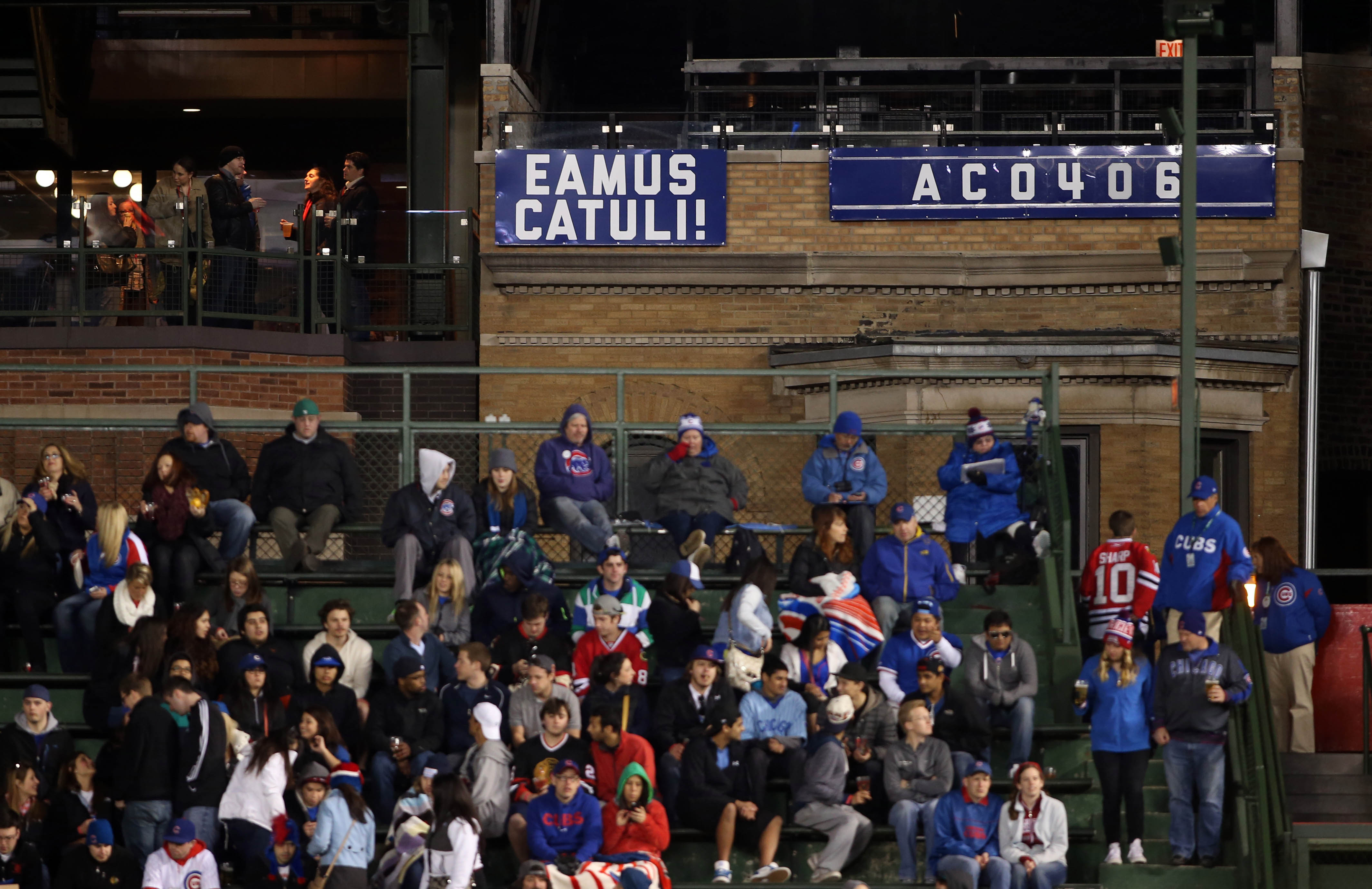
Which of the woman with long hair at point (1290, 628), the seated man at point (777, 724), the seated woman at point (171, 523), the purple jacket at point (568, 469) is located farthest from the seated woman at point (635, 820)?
the woman with long hair at point (1290, 628)

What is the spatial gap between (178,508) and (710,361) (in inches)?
305

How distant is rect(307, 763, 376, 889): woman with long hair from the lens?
11336 mm

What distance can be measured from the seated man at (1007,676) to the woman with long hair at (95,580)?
5.72m

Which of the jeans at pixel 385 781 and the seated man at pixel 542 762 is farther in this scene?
the jeans at pixel 385 781

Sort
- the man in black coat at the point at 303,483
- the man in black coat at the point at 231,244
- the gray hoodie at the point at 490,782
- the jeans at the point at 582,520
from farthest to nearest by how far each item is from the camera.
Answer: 1. the man in black coat at the point at 231,244
2. the man in black coat at the point at 303,483
3. the jeans at the point at 582,520
4. the gray hoodie at the point at 490,782

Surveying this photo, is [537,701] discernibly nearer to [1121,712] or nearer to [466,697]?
[466,697]

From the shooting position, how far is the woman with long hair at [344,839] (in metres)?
11.3

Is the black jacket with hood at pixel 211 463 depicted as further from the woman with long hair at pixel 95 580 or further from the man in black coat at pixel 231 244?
the man in black coat at pixel 231 244

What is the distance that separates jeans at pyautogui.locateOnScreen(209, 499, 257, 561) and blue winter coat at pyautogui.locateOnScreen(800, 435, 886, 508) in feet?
13.6

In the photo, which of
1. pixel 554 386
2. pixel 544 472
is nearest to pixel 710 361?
pixel 554 386

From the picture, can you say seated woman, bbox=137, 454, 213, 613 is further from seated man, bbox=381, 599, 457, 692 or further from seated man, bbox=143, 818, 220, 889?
seated man, bbox=143, 818, 220, 889

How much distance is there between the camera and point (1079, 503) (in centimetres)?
1961

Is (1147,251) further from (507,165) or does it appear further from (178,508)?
(178,508)

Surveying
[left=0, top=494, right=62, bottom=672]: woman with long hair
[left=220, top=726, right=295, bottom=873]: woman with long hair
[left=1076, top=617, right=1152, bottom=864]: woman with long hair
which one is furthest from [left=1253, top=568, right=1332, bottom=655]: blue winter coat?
[left=0, top=494, right=62, bottom=672]: woman with long hair
